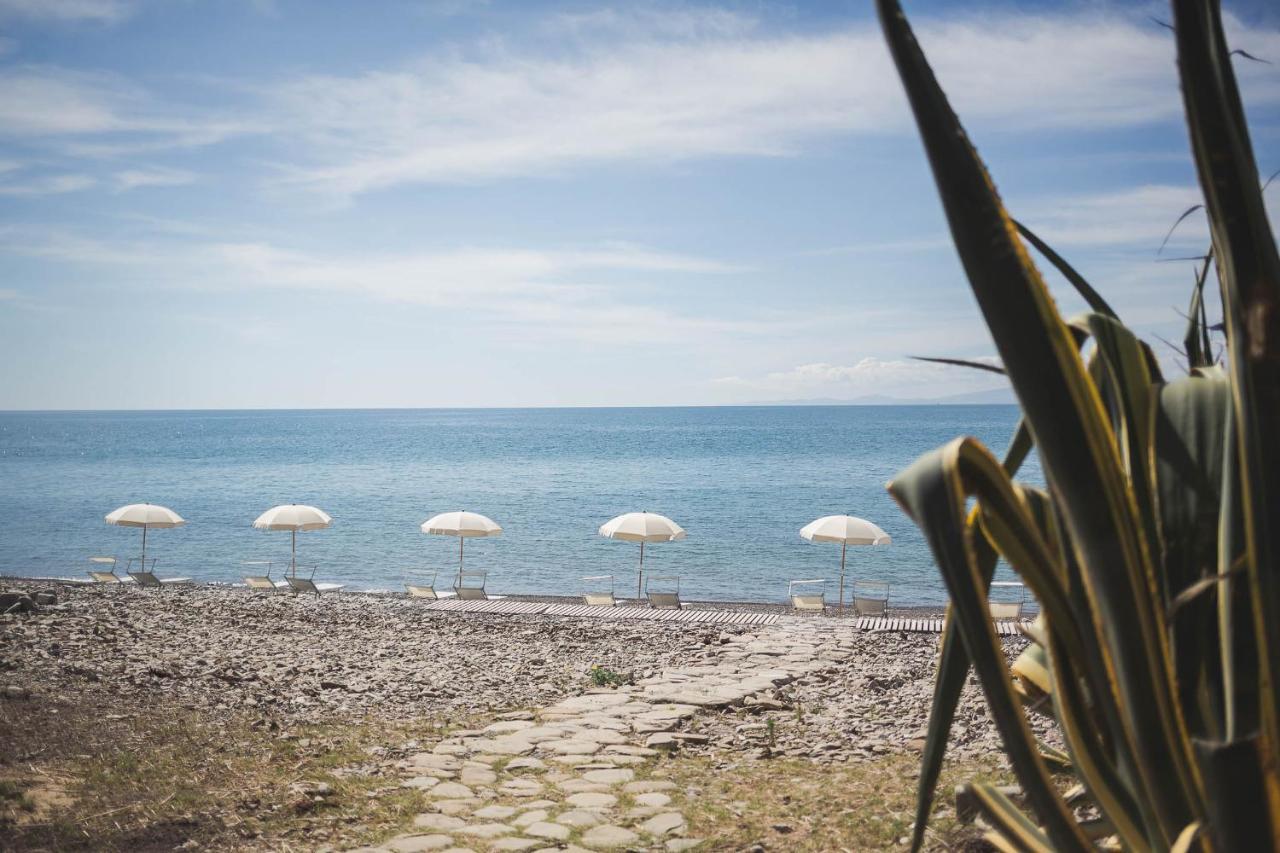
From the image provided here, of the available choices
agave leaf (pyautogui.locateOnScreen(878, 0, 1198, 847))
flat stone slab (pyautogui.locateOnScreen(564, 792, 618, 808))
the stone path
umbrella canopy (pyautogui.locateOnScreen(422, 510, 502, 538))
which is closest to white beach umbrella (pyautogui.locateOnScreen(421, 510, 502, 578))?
umbrella canopy (pyautogui.locateOnScreen(422, 510, 502, 538))

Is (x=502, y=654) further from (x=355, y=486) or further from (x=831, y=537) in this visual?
(x=355, y=486)

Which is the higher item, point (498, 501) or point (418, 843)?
point (418, 843)

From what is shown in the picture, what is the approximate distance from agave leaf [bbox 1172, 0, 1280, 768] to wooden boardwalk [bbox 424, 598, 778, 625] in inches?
522

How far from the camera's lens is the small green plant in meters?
9.29

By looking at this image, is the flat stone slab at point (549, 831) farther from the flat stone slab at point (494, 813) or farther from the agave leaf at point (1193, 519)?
the agave leaf at point (1193, 519)

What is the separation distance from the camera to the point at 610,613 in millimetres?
15602

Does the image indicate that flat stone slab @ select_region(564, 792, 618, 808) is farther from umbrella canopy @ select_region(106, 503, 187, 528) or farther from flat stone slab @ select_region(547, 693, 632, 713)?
umbrella canopy @ select_region(106, 503, 187, 528)

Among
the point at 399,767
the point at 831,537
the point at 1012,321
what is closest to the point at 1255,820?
the point at 1012,321

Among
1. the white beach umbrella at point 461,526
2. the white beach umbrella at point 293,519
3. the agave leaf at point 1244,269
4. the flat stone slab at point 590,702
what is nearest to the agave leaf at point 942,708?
the agave leaf at point 1244,269

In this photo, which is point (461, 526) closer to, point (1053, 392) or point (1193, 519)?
point (1193, 519)

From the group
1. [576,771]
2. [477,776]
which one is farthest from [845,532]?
[477,776]

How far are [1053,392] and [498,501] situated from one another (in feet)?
210

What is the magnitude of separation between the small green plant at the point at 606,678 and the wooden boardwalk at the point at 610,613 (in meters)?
4.85

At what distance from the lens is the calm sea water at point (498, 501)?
3572 centimetres
